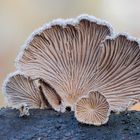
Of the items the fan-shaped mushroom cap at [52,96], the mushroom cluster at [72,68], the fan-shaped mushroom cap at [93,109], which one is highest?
the mushroom cluster at [72,68]

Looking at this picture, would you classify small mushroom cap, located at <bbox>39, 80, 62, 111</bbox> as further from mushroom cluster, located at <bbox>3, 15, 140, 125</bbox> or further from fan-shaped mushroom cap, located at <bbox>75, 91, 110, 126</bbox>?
fan-shaped mushroom cap, located at <bbox>75, 91, 110, 126</bbox>

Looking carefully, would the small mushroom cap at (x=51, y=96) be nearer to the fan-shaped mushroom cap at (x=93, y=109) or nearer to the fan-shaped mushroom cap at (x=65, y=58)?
the fan-shaped mushroom cap at (x=65, y=58)

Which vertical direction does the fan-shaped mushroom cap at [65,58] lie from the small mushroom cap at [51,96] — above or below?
Answer: above

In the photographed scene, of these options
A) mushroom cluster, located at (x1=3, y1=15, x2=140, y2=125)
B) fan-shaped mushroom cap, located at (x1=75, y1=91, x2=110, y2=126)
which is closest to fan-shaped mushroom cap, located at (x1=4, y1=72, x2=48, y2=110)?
mushroom cluster, located at (x1=3, y1=15, x2=140, y2=125)

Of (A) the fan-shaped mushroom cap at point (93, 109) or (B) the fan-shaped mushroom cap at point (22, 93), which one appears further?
(B) the fan-shaped mushroom cap at point (22, 93)

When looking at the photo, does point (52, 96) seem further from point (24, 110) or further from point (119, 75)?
point (119, 75)

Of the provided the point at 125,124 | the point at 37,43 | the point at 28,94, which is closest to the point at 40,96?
the point at 28,94

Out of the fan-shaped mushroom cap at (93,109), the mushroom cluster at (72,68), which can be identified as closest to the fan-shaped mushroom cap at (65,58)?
the mushroom cluster at (72,68)
